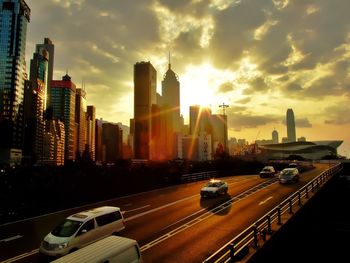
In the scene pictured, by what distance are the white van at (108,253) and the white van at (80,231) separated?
4521 millimetres

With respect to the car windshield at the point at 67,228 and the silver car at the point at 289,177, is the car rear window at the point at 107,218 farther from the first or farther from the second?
the silver car at the point at 289,177

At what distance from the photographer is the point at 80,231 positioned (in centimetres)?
1458

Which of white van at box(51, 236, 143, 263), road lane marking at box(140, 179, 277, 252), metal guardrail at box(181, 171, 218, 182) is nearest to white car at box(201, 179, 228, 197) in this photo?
road lane marking at box(140, 179, 277, 252)

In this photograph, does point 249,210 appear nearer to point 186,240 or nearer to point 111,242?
point 186,240

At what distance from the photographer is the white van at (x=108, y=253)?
887 cm

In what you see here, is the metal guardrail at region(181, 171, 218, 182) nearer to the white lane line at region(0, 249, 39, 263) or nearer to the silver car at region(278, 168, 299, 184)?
the silver car at region(278, 168, 299, 184)

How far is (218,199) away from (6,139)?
20122 cm

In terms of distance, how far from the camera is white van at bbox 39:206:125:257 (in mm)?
13805

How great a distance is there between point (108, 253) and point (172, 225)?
10887 mm

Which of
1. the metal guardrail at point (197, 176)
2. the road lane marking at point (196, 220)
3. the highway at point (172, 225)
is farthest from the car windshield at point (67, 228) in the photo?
the metal guardrail at point (197, 176)

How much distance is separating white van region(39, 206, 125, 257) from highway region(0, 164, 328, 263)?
1.32m

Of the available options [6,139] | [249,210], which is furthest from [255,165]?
[6,139]

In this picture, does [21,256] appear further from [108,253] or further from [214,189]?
[214,189]

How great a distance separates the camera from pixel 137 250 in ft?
35.0
